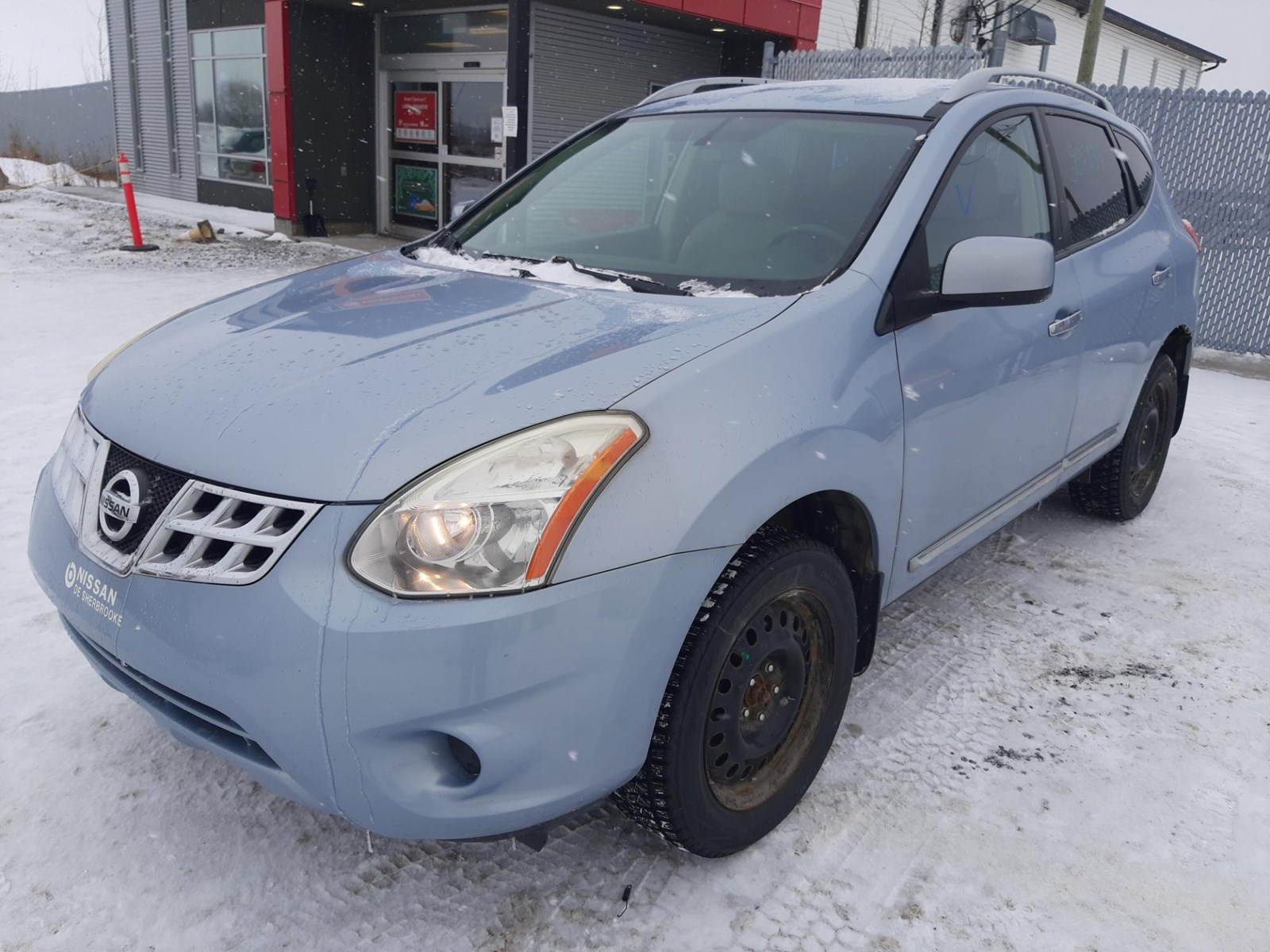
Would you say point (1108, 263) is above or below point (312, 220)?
above

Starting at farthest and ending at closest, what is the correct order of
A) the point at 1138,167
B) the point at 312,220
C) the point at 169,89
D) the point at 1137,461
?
the point at 169,89 < the point at 312,220 < the point at 1137,461 < the point at 1138,167

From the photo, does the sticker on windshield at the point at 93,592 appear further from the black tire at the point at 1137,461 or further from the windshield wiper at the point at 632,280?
the black tire at the point at 1137,461

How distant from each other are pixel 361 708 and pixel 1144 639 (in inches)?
111

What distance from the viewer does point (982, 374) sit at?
2.72m

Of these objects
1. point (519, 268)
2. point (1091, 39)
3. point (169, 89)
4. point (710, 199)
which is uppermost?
point (1091, 39)

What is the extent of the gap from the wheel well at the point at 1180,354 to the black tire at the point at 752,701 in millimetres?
2886

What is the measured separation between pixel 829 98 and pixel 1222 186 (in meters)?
7.59

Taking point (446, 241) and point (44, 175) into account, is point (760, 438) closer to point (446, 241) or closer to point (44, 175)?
point (446, 241)

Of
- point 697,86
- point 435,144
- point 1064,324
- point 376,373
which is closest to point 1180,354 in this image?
point 1064,324

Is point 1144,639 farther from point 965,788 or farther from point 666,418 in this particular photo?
point 666,418

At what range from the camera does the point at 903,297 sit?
95.0 inches

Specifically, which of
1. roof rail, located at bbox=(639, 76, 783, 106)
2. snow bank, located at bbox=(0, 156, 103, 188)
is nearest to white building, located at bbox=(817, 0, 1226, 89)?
roof rail, located at bbox=(639, 76, 783, 106)

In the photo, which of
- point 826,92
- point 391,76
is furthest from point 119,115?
point 826,92

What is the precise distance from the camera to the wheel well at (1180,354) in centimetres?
444
